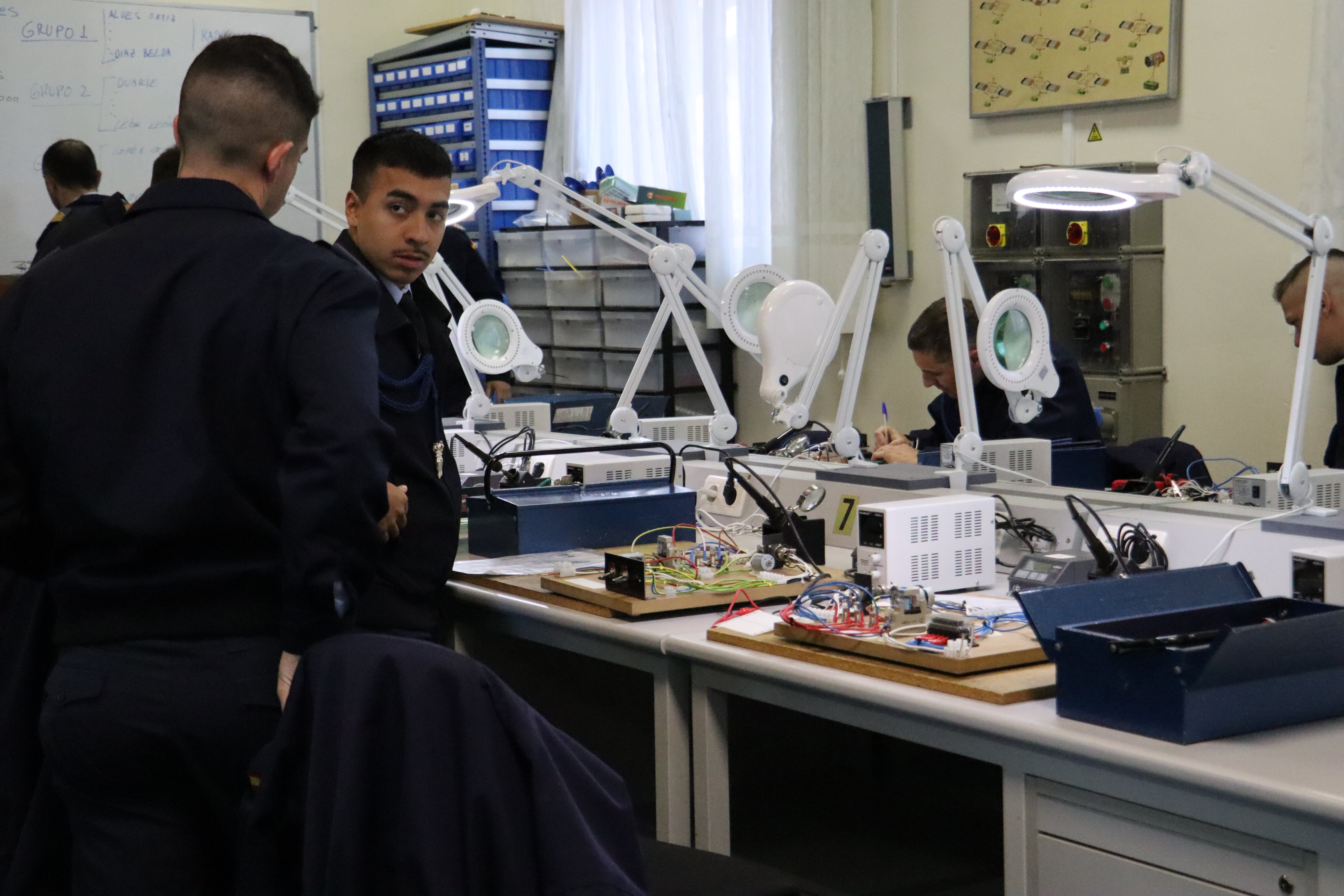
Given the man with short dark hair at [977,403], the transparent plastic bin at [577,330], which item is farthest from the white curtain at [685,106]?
the man with short dark hair at [977,403]

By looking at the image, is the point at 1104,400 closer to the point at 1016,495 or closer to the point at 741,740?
the point at 1016,495

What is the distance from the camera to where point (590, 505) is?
251cm

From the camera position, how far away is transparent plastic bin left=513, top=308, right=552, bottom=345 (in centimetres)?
601

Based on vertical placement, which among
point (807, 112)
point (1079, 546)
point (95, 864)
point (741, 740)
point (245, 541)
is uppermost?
point (807, 112)

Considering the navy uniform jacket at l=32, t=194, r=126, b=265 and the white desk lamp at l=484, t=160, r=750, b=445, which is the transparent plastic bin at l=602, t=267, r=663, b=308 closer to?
the white desk lamp at l=484, t=160, r=750, b=445

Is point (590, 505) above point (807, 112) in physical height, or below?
below

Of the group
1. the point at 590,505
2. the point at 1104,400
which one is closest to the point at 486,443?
the point at 590,505

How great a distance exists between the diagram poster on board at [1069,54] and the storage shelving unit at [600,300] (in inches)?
51.1

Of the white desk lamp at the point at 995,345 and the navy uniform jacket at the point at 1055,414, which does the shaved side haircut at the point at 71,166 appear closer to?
the navy uniform jacket at the point at 1055,414

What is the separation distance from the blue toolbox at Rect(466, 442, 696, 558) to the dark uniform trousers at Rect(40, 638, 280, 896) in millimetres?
1055

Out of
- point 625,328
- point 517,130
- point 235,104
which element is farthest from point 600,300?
point 235,104

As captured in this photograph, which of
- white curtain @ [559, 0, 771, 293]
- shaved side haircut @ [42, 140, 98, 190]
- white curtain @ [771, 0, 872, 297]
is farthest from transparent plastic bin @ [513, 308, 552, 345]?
shaved side haircut @ [42, 140, 98, 190]

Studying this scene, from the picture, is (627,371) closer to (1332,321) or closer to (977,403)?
(977,403)

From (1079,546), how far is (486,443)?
4.92ft
